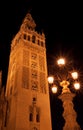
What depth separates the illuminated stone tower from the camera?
2355 cm

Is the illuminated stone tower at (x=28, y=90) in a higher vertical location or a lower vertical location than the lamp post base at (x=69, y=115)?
higher

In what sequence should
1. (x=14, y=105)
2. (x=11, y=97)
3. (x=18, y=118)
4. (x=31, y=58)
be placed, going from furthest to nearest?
(x=31, y=58) → (x=11, y=97) → (x=14, y=105) → (x=18, y=118)

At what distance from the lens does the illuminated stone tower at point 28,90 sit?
23.5 meters

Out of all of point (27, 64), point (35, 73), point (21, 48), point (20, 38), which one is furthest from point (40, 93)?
point (20, 38)

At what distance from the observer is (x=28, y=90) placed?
26344mm

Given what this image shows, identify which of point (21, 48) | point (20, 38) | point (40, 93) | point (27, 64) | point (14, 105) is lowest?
point (14, 105)

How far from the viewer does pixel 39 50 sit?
110 feet

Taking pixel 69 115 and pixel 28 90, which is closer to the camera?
pixel 69 115

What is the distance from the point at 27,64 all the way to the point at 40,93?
5.49 metres

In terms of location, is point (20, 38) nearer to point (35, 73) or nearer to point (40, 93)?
point (35, 73)

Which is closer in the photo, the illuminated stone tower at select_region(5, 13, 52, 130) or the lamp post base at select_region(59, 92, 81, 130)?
the lamp post base at select_region(59, 92, 81, 130)

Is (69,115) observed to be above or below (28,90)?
below

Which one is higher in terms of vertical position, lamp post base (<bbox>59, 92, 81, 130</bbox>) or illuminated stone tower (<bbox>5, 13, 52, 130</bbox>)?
illuminated stone tower (<bbox>5, 13, 52, 130</bbox>)

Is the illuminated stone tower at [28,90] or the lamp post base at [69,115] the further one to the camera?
the illuminated stone tower at [28,90]
